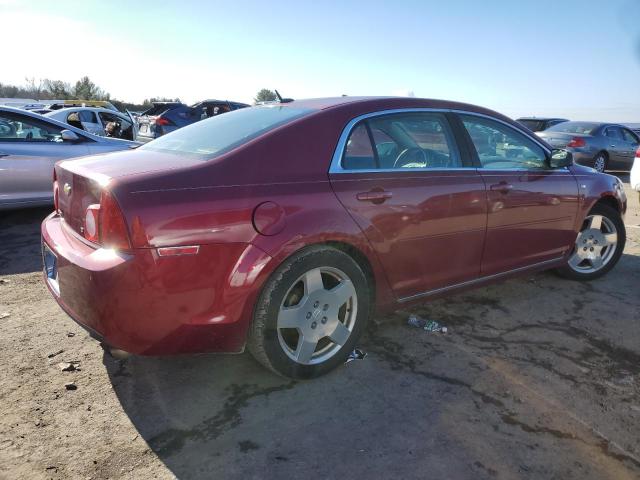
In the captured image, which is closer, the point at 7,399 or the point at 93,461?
the point at 93,461

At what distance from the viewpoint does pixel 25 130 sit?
20.4 feet

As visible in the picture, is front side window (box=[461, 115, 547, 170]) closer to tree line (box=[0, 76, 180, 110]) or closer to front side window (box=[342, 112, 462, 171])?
front side window (box=[342, 112, 462, 171])

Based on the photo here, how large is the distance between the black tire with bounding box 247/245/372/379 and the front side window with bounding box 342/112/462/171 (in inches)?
21.6

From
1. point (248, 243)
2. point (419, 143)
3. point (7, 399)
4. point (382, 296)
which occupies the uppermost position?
point (419, 143)

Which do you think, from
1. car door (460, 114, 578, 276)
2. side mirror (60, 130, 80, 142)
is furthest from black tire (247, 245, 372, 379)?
side mirror (60, 130, 80, 142)

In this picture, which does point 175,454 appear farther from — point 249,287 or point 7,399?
point 7,399

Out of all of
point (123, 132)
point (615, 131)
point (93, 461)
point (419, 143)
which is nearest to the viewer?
point (93, 461)

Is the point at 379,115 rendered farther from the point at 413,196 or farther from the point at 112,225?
the point at 112,225

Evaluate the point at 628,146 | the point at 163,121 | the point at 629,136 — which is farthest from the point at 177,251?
the point at 629,136

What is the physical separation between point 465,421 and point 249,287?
4.16ft

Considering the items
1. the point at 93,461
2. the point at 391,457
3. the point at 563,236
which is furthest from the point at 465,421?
the point at 563,236

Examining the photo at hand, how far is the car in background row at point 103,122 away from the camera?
13.6 metres

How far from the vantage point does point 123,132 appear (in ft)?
47.1

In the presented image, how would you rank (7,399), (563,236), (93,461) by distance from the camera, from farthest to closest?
1. (563,236)
2. (7,399)
3. (93,461)
